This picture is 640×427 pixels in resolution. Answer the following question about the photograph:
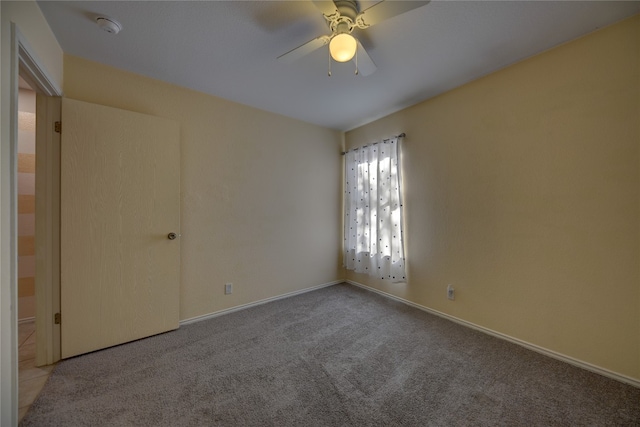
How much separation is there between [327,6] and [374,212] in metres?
2.24

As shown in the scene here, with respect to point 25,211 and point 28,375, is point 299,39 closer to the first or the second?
point 28,375

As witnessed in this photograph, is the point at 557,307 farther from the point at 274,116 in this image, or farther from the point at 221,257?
the point at 274,116

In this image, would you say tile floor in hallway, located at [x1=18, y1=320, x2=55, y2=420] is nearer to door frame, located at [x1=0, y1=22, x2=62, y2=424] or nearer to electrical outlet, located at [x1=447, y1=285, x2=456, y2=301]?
door frame, located at [x1=0, y1=22, x2=62, y2=424]

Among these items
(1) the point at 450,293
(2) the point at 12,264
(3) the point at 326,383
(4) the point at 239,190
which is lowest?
(3) the point at 326,383

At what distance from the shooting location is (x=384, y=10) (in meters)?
1.29

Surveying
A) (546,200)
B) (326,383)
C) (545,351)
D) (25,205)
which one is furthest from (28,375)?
(546,200)

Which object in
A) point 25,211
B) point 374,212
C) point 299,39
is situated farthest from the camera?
point 374,212

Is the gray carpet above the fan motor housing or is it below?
below

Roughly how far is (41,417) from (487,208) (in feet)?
11.1

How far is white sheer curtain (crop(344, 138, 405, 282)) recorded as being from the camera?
289 cm

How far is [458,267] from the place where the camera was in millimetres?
2410

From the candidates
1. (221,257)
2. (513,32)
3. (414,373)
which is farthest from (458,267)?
(221,257)

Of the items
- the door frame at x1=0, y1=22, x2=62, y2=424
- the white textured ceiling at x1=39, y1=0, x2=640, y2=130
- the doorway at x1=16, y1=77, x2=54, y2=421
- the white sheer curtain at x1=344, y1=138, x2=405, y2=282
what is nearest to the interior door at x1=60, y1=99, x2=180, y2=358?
the white textured ceiling at x1=39, y1=0, x2=640, y2=130

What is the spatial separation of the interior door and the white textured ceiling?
51 centimetres
